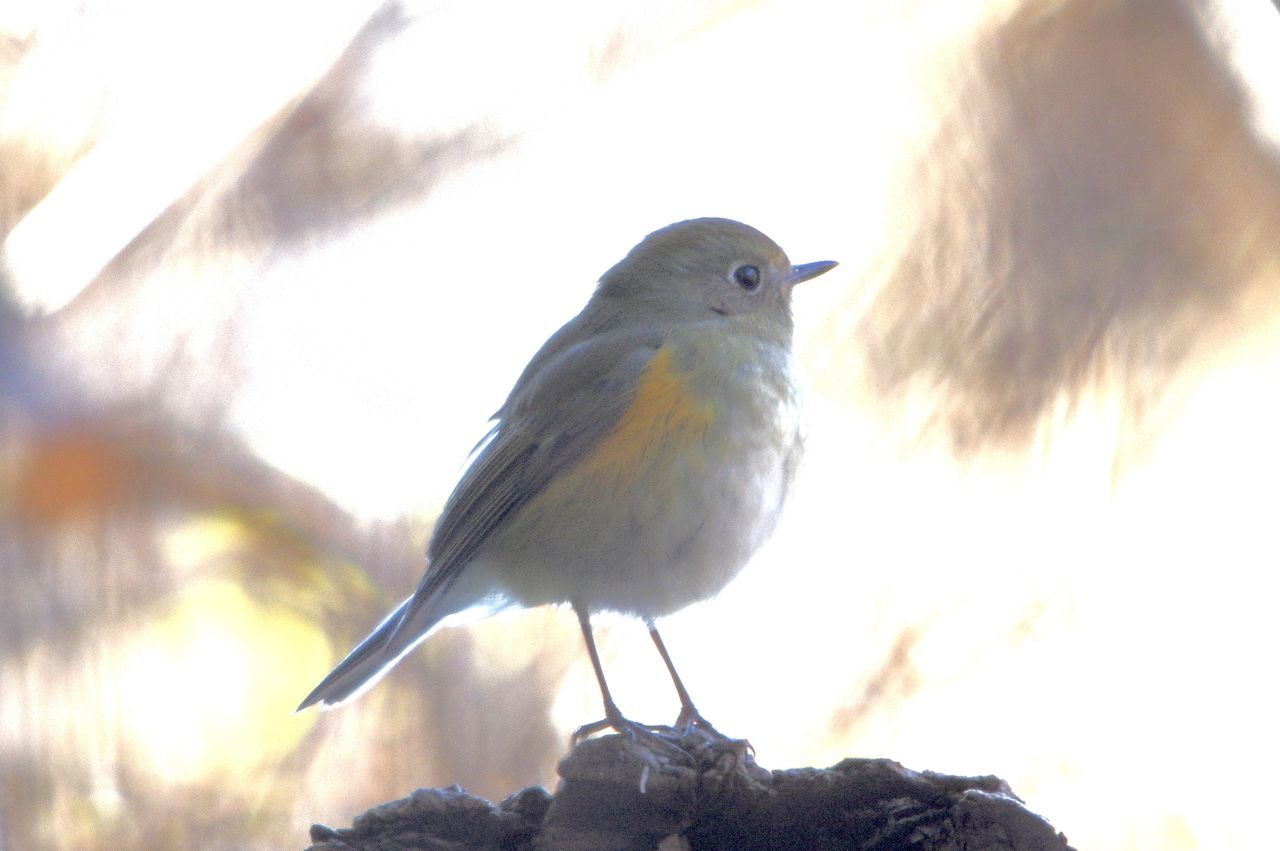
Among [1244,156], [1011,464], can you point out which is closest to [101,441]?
[1011,464]

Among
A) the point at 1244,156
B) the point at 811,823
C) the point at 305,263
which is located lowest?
the point at 811,823

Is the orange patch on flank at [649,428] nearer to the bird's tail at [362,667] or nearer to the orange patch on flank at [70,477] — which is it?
the bird's tail at [362,667]

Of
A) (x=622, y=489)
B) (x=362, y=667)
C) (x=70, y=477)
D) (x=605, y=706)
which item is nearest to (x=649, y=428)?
(x=622, y=489)

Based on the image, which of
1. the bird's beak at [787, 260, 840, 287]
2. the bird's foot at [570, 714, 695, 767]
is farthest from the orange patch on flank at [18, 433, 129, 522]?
the bird's beak at [787, 260, 840, 287]

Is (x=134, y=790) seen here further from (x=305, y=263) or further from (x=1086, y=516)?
(x=1086, y=516)

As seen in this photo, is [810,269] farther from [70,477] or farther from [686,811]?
[70,477]

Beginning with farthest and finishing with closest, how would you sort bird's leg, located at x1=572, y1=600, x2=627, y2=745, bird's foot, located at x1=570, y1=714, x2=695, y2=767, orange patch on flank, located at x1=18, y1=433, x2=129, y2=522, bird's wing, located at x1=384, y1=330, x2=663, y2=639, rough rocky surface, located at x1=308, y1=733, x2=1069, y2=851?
orange patch on flank, located at x1=18, y1=433, x2=129, y2=522 < bird's wing, located at x1=384, y1=330, x2=663, y2=639 < bird's leg, located at x1=572, y1=600, x2=627, y2=745 < bird's foot, located at x1=570, y1=714, x2=695, y2=767 < rough rocky surface, located at x1=308, y1=733, x2=1069, y2=851

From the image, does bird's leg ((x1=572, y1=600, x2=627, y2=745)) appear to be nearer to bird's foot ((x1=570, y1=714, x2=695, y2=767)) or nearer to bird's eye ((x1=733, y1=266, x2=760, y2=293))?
bird's foot ((x1=570, y1=714, x2=695, y2=767))
